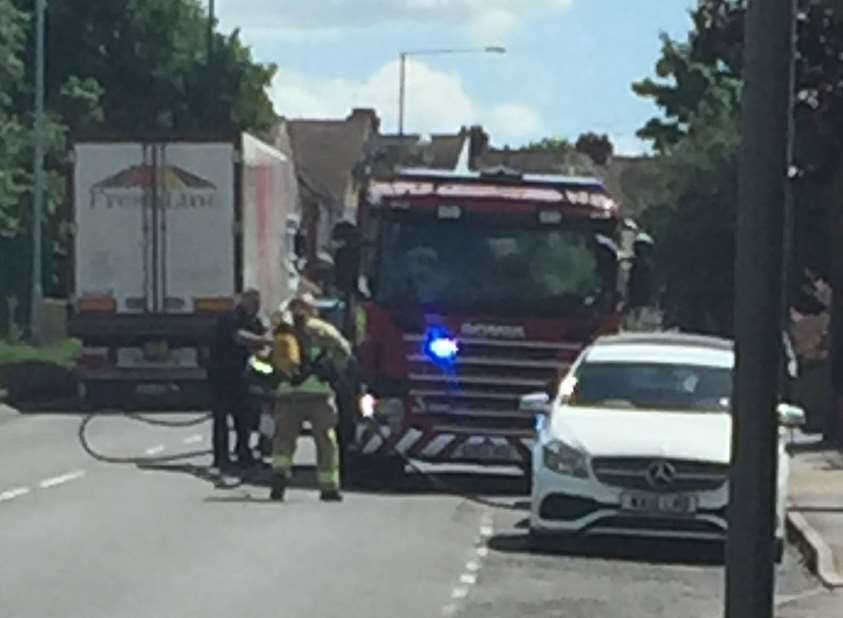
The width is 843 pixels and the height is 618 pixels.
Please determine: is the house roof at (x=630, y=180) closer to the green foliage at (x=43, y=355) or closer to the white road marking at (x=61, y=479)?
the white road marking at (x=61, y=479)

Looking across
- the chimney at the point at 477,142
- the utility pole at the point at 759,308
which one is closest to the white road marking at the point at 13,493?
the utility pole at the point at 759,308

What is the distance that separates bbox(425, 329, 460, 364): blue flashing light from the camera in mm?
23406

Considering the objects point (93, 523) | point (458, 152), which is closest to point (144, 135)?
point (93, 523)

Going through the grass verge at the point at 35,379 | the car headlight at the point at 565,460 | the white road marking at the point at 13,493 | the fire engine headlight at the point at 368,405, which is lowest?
the grass verge at the point at 35,379

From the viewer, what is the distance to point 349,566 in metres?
16.5

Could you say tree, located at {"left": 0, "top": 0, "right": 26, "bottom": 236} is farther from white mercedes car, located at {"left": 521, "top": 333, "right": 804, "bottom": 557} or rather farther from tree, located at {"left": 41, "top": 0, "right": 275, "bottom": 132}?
white mercedes car, located at {"left": 521, "top": 333, "right": 804, "bottom": 557}

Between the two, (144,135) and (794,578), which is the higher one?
(144,135)

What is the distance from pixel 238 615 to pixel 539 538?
508cm

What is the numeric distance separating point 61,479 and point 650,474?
774 centimetres

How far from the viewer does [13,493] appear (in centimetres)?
2208

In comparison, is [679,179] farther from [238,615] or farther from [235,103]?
[238,615]

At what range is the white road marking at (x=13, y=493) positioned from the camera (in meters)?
21.4

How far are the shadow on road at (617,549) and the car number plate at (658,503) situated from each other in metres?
0.52

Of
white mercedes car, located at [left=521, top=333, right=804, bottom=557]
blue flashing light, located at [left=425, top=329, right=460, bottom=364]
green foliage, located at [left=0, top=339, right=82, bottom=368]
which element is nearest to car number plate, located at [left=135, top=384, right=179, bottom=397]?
green foliage, located at [left=0, top=339, right=82, bottom=368]
